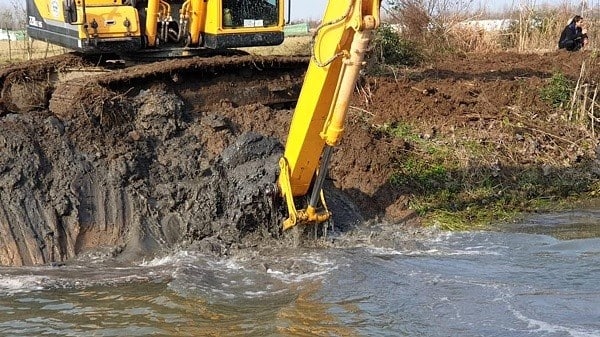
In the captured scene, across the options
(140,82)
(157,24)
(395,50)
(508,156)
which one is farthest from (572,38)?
(140,82)

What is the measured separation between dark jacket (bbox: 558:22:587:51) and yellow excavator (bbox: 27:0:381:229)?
36.1 ft

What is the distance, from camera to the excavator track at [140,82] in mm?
9281

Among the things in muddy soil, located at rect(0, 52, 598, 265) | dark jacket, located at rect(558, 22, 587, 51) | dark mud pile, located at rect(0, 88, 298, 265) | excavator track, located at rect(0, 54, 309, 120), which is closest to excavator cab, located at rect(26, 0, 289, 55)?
excavator track, located at rect(0, 54, 309, 120)

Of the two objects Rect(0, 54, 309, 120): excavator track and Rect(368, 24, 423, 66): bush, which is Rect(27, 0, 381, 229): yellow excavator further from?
Rect(368, 24, 423, 66): bush

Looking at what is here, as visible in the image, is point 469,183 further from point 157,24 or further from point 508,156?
point 157,24

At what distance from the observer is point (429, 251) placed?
27.6ft

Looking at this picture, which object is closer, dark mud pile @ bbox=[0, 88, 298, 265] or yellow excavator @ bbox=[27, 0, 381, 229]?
yellow excavator @ bbox=[27, 0, 381, 229]

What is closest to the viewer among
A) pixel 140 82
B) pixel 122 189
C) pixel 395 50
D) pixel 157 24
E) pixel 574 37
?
pixel 122 189

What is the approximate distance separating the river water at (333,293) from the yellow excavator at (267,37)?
0.83m

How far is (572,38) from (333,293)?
14.9 metres

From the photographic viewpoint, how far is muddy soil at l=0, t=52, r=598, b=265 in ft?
26.9

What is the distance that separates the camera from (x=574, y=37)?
19969mm

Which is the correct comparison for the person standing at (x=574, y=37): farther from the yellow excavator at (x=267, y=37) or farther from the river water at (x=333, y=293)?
the river water at (x=333, y=293)

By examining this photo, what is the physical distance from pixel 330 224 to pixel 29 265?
2.99 meters
